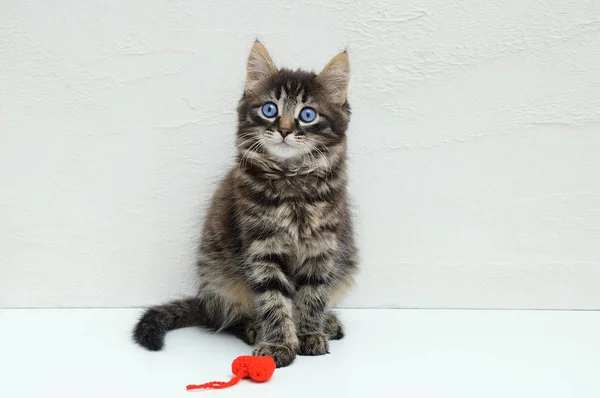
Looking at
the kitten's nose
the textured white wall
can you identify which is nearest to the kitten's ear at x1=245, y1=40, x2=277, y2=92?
the kitten's nose

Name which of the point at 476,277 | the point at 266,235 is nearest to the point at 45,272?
the point at 266,235

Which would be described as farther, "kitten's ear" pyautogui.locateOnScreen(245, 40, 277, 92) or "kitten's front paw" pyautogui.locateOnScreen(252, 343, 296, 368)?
"kitten's ear" pyautogui.locateOnScreen(245, 40, 277, 92)

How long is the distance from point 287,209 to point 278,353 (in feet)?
1.58

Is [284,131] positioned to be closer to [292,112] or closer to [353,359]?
[292,112]

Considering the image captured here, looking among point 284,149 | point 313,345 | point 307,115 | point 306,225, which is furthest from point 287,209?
A: point 313,345

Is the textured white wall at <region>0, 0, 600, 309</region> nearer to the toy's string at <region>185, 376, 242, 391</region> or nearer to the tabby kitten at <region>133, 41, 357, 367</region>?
the tabby kitten at <region>133, 41, 357, 367</region>

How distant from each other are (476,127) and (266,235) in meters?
1.06

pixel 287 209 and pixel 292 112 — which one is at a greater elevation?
pixel 292 112

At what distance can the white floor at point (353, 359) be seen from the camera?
5.78 ft

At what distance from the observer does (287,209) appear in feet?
6.91

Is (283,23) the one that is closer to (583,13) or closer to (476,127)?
(476,127)

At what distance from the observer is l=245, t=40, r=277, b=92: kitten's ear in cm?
216

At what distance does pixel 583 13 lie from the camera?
2482mm

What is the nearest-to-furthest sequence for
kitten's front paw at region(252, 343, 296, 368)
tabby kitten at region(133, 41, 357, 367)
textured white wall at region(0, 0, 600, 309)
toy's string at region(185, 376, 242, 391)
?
toy's string at region(185, 376, 242, 391) < kitten's front paw at region(252, 343, 296, 368) < tabby kitten at region(133, 41, 357, 367) < textured white wall at region(0, 0, 600, 309)
